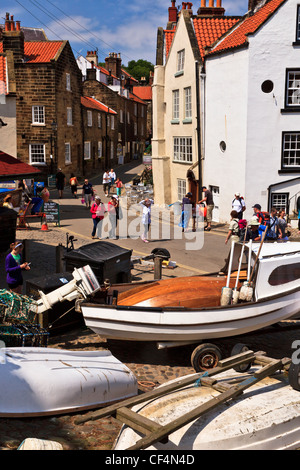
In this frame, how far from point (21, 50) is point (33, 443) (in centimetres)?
3449

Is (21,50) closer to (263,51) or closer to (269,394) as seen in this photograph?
(263,51)

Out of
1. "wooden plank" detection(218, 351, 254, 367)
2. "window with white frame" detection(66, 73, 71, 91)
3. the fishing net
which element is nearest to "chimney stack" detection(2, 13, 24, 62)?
"window with white frame" detection(66, 73, 71, 91)

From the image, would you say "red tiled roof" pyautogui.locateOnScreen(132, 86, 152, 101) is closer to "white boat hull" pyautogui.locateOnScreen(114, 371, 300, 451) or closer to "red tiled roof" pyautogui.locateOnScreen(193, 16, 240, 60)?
"red tiled roof" pyautogui.locateOnScreen(193, 16, 240, 60)

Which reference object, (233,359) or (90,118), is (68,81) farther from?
(233,359)

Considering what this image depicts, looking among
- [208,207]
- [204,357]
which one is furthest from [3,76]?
[204,357]

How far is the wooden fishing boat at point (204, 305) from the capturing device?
8977mm

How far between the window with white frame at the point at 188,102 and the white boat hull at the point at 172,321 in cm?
2074

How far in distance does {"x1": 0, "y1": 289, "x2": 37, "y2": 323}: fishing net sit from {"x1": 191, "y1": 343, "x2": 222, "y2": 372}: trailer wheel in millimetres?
3171

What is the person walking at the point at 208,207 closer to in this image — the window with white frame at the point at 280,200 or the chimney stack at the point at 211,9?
the window with white frame at the point at 280,200

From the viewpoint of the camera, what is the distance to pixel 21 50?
117ft

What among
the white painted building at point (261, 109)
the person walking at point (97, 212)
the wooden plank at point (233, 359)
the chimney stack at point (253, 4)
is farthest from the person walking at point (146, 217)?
the chimney stack at point (253, 4)

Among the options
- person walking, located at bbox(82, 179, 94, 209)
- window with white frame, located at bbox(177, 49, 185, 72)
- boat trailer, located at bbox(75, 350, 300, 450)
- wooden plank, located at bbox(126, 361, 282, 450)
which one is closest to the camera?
wooden plank, located at bbox(126, 361, 282, 450)

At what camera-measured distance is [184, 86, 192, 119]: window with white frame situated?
1114 inches

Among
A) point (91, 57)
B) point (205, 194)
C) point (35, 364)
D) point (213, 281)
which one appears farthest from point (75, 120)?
point (35, 364)
